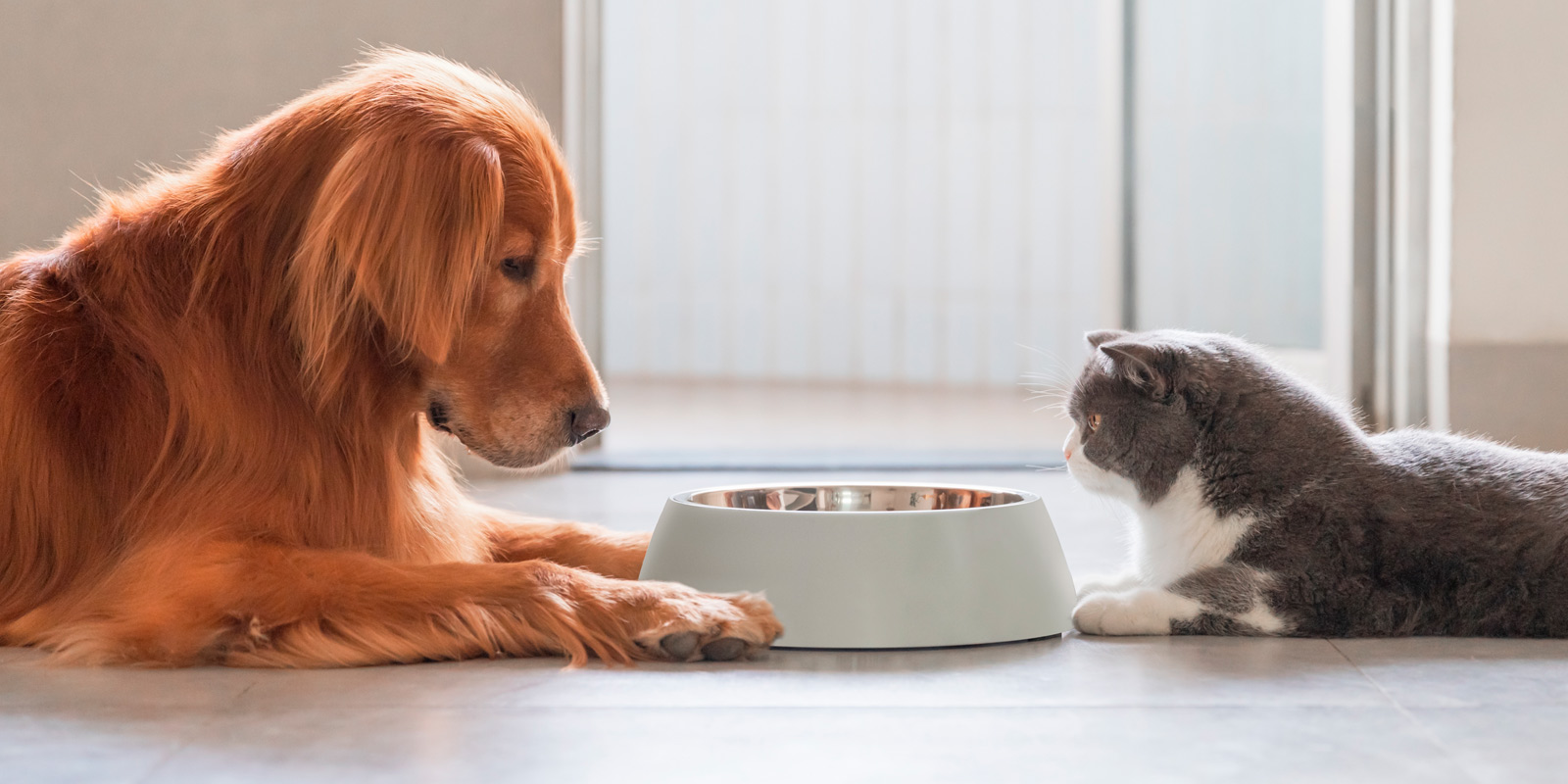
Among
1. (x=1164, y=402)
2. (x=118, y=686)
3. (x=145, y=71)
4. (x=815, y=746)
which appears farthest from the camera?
(x=145, y=71)

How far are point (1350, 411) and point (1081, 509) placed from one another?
1.07 meters

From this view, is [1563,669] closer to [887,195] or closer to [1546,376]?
[1546,376]

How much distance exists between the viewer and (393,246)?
1480 millimetres

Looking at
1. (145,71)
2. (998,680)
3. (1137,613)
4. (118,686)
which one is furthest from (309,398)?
(145,71)

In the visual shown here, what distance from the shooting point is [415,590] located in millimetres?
1420

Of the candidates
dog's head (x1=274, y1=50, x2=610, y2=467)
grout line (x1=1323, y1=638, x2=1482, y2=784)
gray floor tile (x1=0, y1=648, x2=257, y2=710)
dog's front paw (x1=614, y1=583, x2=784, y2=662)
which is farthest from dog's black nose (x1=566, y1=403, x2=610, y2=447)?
grout line (x1=1323, y1=638, x2=1482, y2=784)

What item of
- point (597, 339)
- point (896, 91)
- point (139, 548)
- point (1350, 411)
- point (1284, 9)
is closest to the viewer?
point (139, 548)

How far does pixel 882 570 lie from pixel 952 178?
4.83 m

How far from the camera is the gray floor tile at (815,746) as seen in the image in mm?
1038

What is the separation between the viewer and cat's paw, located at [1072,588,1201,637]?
5.02ft

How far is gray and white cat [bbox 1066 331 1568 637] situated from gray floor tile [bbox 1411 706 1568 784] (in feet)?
1.03

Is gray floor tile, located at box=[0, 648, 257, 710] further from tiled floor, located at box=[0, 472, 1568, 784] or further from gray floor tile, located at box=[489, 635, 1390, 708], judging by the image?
gray floor tile, located at box=[489, 635, 1390, 708]

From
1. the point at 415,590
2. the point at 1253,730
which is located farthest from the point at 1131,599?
the point at 415,590

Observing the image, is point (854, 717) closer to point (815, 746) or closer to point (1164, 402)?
point (815, 746)
